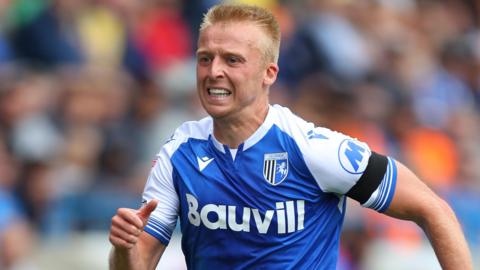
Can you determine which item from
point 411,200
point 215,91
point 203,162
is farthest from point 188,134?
point 411,200

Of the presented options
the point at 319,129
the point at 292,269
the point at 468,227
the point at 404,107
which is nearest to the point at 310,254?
the point at 292,269

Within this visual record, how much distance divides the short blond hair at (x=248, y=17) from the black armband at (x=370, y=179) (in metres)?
0.74

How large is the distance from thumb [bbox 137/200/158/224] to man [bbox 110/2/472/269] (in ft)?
0.80

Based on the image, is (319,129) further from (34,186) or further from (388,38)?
(388,38)

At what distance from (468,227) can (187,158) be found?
6299 mm

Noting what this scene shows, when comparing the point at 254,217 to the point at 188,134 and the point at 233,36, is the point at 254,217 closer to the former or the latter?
the point at 188,134

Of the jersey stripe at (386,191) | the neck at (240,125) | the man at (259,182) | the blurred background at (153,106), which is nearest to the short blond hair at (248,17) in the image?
the man at (259,182)

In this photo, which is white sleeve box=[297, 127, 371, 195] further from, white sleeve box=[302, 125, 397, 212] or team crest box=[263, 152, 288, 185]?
team crest box=[263, 152, 288, 185]

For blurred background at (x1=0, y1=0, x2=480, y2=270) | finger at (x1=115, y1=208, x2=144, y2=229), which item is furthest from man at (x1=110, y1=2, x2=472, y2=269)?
blurred background at (x1=0, y1=0, x2=480, y2=270)

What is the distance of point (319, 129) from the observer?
6516 millimetres

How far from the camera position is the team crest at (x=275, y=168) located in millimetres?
6465

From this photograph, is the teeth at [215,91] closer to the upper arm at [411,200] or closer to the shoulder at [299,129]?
the shoulder at [299,129]

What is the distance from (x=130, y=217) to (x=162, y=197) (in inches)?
21.3

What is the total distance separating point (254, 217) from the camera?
646 centimetres
